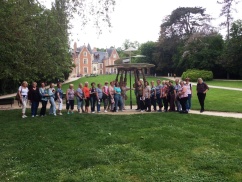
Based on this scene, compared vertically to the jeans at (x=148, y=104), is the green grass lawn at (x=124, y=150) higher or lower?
lower

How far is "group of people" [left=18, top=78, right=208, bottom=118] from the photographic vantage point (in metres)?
12.3

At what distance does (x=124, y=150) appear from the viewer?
6.93 m

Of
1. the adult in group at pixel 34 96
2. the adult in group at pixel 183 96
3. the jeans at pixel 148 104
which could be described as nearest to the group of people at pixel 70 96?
the adult in group at pixel 34 96

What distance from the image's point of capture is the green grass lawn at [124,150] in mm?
5462

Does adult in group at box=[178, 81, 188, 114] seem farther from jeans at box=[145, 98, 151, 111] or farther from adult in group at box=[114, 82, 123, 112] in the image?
adult in group at box=[114, 82, 123, 112]

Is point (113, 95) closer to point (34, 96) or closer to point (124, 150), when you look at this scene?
point (34, 96)

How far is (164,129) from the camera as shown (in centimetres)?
887

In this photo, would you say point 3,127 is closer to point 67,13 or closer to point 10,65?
point 10,65

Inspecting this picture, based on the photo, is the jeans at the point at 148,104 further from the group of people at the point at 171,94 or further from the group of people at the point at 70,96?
the group of people at the point at 70,96

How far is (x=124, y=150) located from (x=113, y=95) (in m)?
7.19

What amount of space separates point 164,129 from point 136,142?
165 centimetres

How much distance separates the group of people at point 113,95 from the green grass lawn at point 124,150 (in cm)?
174

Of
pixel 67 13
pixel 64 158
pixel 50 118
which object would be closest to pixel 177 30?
pixel 67 13

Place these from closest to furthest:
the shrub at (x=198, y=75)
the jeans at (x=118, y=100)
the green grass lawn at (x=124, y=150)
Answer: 1. the green grass lawn at (x=124, y=150)
2. the jeans at (x=118, y=100)
3. the shrub at (x=198, y=75)
